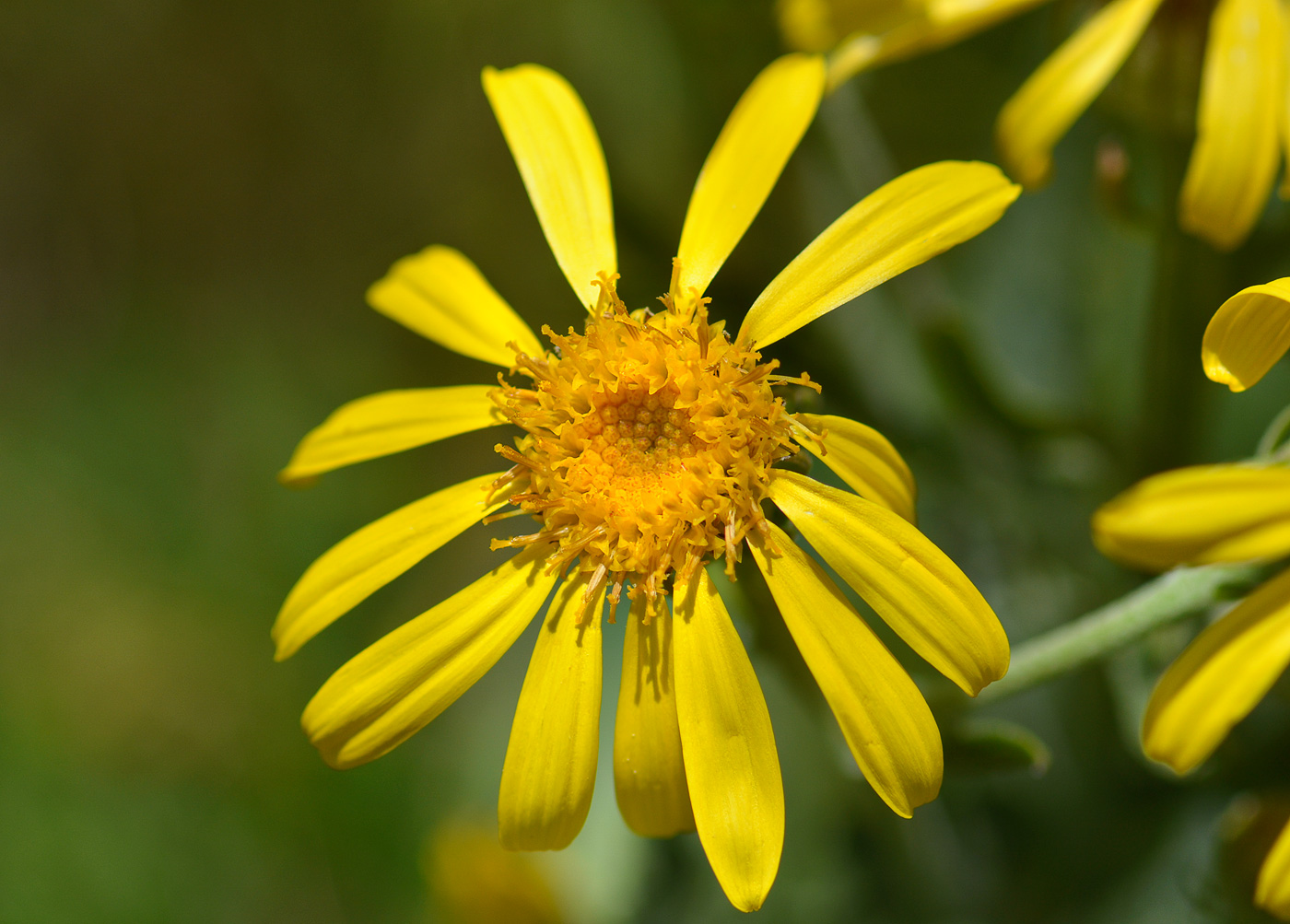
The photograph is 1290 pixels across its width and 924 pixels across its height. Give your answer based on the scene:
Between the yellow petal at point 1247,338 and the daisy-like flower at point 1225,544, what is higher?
the yellow petal at point 1247,338

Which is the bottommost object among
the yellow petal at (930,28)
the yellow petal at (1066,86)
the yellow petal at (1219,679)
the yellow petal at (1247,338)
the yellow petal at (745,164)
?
the yellow petal at (1219,679)

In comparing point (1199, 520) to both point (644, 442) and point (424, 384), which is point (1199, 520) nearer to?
point (644, 442)

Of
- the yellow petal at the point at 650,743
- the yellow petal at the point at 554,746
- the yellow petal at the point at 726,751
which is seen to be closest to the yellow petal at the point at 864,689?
the yellow petal at the point at 726,751

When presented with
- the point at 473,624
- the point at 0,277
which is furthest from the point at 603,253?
the point at 0,277

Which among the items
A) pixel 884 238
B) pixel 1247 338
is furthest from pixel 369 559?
pixel 1247 338

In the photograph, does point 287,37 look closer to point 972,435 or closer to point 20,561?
point 20,561

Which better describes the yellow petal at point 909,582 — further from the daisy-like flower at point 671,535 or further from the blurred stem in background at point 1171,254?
the blurred stem in background at point 1171,254
